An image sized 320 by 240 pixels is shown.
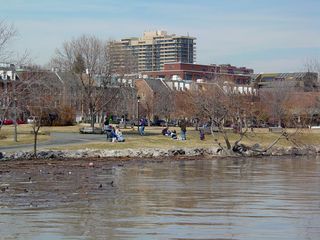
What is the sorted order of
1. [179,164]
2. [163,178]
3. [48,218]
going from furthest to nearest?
[179,164] → [163,178] → [48,218]

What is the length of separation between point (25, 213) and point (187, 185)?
10.3 m

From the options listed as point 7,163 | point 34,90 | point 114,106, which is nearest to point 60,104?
point 114,106

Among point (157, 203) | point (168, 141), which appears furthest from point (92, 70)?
point (157, 203)

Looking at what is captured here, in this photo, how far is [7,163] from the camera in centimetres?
3919

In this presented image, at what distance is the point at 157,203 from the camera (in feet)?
68.6

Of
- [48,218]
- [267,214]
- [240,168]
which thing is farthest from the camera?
[240,168]

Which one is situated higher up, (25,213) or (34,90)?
(34,90)

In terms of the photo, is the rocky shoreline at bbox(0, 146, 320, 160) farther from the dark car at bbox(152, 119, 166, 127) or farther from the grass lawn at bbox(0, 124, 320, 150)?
the dark car at bbox(152, 119, 166, 127)

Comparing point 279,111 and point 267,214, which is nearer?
point 267,214

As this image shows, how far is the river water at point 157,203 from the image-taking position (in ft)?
Answer: 51.0

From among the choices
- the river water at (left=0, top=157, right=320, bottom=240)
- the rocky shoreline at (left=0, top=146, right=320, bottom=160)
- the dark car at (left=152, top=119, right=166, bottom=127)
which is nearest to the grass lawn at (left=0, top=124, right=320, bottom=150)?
the rocky shoreline at (left=0, top=146, right=320, bottom=160)

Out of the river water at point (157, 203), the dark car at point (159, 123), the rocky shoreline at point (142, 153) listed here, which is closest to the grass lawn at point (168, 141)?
the rocky shoreline at point (142, 153)

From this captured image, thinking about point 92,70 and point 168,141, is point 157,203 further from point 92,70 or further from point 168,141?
point 92,70

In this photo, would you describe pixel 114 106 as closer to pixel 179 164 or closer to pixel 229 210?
pixel 179 164
